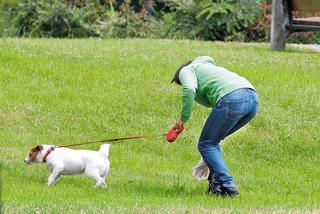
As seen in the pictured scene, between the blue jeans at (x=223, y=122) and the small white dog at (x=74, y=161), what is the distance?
863 mm

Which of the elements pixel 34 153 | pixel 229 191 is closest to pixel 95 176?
pixel 34 153

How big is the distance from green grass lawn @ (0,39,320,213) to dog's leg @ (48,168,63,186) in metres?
0.09

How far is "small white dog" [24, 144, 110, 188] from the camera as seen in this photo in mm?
7555

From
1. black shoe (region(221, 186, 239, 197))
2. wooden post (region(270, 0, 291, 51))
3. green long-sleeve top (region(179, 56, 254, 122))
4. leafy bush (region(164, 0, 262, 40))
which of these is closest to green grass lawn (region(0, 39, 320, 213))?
black shoe (region(221, 186, 239, 197))

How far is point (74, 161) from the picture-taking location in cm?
763

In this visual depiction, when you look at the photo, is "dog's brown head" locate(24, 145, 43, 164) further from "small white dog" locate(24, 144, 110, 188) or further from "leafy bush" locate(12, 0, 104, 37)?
"leafy bush" locate(12, 0, 104, 37)

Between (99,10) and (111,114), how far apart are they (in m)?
10.4

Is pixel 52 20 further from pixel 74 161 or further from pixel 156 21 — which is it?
pixel 74 161

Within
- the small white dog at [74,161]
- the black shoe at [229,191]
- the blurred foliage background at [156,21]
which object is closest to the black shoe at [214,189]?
the black shoe at [229,191]

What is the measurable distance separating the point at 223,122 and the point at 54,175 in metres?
1.58

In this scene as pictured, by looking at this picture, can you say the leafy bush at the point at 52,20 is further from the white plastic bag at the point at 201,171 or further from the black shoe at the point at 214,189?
the black shoe at the point at 214,189

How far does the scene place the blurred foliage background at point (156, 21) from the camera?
19.4m

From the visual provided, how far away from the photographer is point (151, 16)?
69.0 ft

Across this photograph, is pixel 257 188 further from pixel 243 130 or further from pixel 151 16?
pixel 151 16
